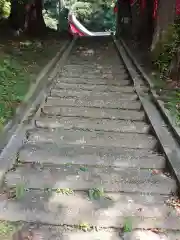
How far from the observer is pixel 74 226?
338cm

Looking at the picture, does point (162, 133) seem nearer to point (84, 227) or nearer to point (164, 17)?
point (84, 227)

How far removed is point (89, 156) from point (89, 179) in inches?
21.1

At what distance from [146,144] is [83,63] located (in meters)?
6.60

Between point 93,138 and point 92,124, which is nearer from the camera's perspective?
point 93,138

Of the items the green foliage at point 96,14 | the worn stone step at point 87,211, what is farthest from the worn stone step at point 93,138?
the green foliage at point 96,14

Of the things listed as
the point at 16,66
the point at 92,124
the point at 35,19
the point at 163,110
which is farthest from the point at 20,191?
the point at 35,19

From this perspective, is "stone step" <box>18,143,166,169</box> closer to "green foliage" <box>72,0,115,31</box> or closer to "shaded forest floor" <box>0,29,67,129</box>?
"shaded forest floor" <box>0,29,67,129</box>

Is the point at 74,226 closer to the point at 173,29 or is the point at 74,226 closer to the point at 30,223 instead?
the point at 30,223

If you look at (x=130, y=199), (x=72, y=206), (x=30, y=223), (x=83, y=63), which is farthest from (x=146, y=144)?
(x=83, y=63)

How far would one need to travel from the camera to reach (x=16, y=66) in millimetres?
9070

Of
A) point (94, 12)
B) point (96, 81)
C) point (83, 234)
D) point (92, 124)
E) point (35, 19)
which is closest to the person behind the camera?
point (83, 234)

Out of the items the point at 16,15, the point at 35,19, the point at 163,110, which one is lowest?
the point at 163,110

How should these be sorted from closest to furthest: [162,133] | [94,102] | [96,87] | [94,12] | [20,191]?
[20,191] → [162,133] → [94,102] → [96,87] → [94,12]

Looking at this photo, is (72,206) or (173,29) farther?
(173,29)
